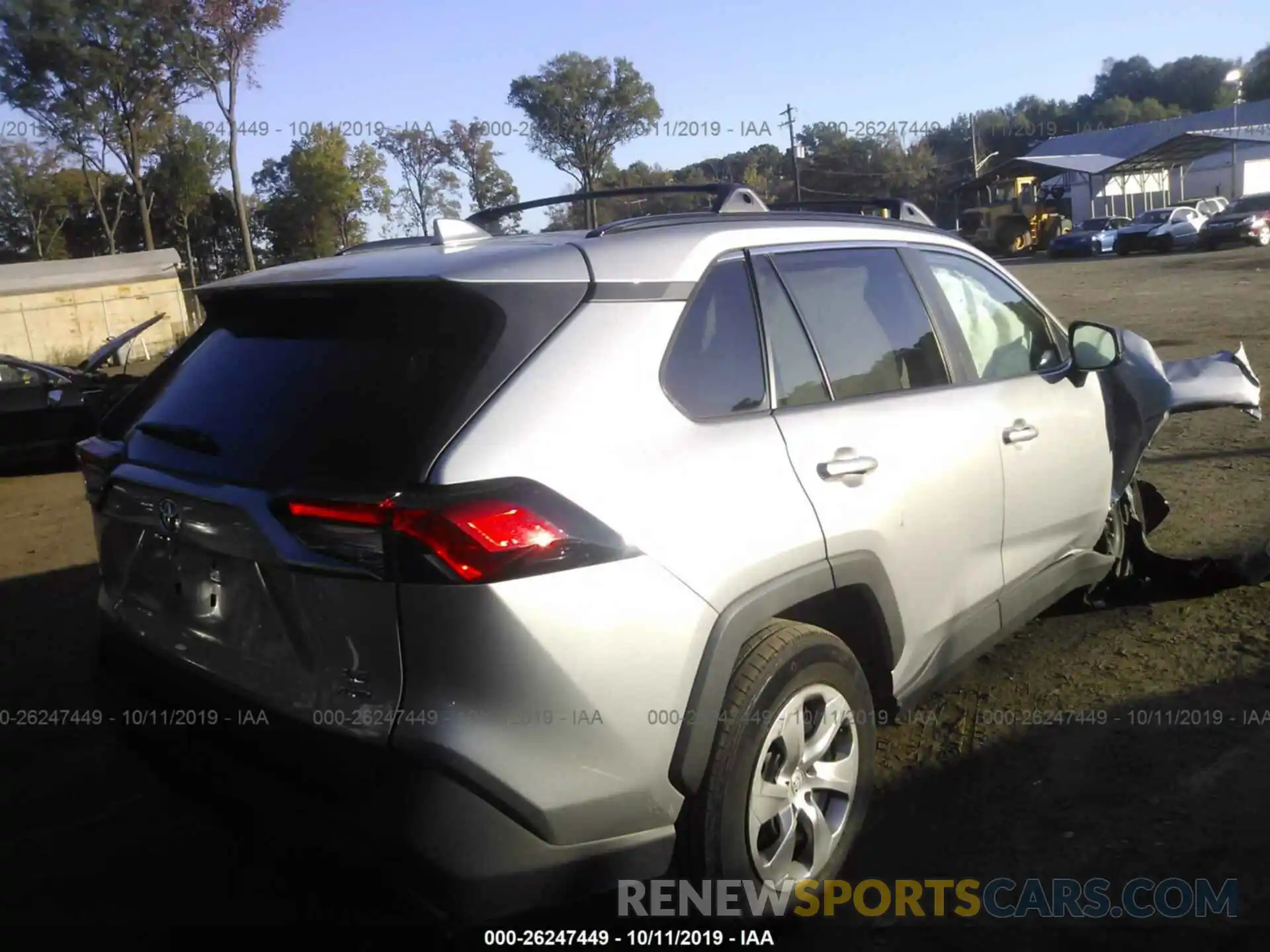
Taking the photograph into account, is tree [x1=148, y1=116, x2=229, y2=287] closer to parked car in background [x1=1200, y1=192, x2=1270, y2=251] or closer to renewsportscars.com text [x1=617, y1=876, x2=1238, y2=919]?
parked car in background [x1=1200, y1=192, x2=1270, y2=251]

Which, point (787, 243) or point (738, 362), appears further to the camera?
point (787, 243)

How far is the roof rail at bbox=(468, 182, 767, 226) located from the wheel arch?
1229 millimetres

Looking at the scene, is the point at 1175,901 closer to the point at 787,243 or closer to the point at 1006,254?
the point at 787,243

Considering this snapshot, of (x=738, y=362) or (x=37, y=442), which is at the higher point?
(x=738, y=362)

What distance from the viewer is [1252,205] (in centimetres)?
3225

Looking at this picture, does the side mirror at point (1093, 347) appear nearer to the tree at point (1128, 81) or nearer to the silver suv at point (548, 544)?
the silver suv at point (548, 544)

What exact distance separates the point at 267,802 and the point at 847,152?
49.1 m

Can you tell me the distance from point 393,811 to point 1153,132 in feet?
216

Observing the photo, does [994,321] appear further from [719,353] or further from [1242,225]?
[1242,225]

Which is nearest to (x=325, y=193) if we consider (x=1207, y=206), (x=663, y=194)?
(x=1207, y=206)

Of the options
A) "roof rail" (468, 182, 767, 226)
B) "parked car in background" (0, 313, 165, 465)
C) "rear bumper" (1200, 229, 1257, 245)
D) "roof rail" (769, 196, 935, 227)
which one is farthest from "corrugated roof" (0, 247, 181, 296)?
"rear bumper" (1200, 229, 1257, 245)

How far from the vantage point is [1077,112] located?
99.2 metres

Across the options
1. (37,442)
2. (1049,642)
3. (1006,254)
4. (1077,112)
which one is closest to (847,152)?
(1006,254)

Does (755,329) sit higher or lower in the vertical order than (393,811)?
higher
